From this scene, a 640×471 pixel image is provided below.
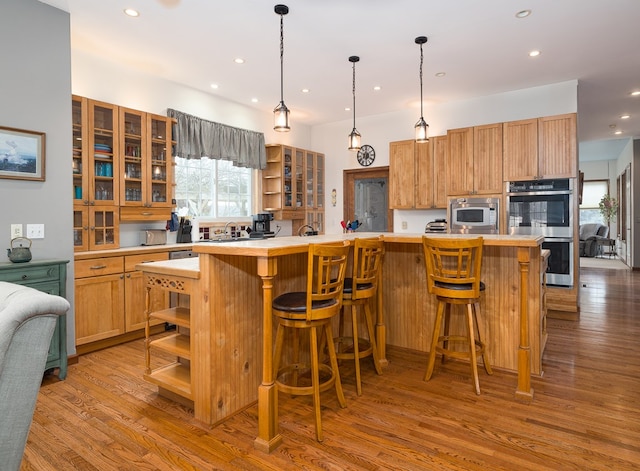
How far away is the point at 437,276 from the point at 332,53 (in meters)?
2.74

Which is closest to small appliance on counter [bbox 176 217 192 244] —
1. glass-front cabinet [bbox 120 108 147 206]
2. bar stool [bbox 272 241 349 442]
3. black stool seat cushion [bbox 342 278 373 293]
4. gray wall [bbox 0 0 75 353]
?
glass-front cabinet [bbox 120 108 147 206]

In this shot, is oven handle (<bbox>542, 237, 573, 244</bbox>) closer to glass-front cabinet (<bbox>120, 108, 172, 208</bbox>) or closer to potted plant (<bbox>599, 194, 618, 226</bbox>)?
glass-front cabinet (<bbox>120, 108, 172, 208</bbox>)

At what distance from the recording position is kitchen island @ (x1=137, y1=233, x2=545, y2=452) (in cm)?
216

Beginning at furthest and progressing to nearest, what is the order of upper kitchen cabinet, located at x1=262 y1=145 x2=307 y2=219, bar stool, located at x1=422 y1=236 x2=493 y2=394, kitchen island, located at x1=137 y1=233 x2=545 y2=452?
upper kitchen cabinet, located at x1=262 y1=145 x2=307 y2=219
bar stool, located at x1=422 y1=236 x2=493 y2=394
kitchen island, located at x1=137 y1=233 x2=545 y2=452

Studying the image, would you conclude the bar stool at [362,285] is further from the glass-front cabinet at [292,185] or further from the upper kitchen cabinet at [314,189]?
the upper kitchen cabinet at [314,189]

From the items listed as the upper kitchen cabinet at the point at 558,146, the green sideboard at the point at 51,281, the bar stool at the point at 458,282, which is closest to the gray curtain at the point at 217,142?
the green sideboard at the point at 51,281

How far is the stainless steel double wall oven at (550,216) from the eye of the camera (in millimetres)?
4680

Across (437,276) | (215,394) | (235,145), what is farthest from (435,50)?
(215,394)

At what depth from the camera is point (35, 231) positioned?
124 inches

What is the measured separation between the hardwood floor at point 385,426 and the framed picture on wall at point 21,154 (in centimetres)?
167

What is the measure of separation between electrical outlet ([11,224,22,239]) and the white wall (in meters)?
5.03

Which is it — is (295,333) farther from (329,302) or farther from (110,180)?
(110,180)


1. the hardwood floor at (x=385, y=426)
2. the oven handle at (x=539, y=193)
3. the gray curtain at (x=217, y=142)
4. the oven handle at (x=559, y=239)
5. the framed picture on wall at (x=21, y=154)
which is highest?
the gray curtain at (x=217, y=142)

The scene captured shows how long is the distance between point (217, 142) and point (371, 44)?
104 inches
